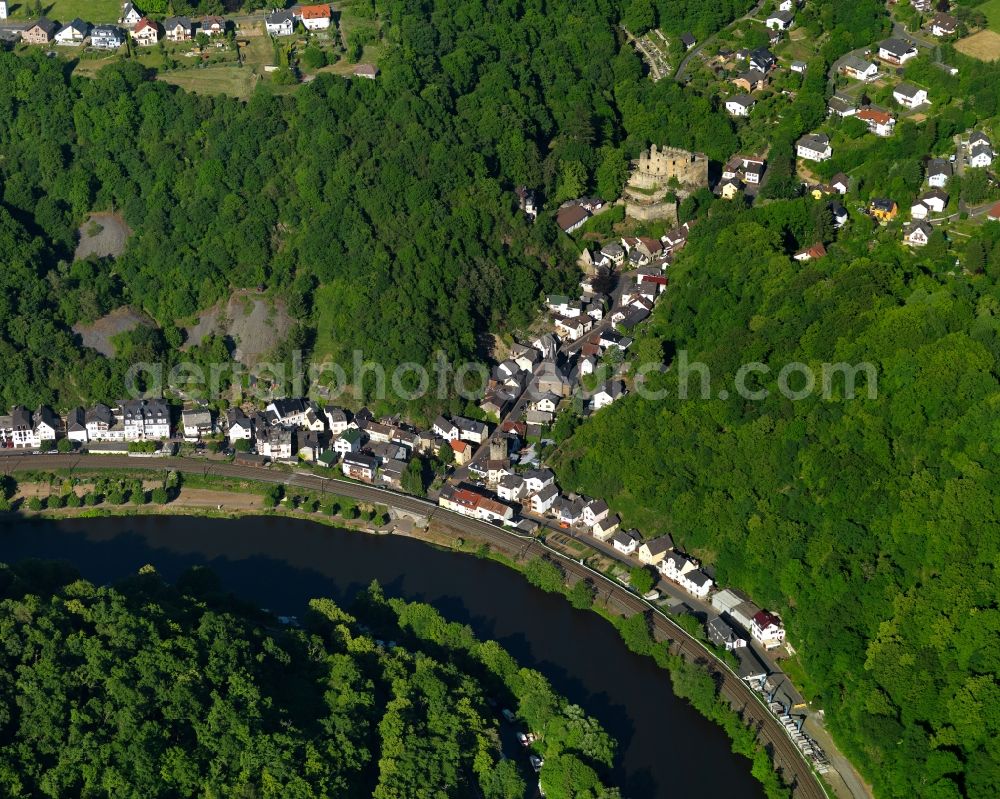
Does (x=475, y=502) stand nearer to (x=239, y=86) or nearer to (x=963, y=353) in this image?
(x=963, y=353)

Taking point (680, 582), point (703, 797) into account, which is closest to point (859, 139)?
point (680, 582)

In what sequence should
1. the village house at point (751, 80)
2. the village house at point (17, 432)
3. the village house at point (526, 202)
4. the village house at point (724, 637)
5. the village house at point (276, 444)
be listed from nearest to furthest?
the village house at point (724, 637)
the village house at point (276, 444)
the village house at point (17, 432)
the village house at point (526, 202)
the village house at point (751, 80)

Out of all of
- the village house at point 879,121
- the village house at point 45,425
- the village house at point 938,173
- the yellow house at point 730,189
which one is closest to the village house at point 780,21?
the village house at point 879,121

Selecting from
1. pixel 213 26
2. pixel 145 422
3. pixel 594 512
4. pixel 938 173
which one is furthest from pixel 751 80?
pixel 145 422

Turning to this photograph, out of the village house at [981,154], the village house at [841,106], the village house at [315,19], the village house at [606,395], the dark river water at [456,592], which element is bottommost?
the dark river water at [456,592]

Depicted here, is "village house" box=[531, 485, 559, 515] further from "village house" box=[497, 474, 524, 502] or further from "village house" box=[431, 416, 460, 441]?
"village house" box=[431, 416, 460, 441]

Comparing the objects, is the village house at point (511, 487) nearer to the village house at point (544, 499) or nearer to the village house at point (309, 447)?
the village house at point (544, 499)

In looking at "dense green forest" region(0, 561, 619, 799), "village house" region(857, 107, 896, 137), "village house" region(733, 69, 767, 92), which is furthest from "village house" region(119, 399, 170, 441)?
"village house" region(857, 107, 896, 137)
